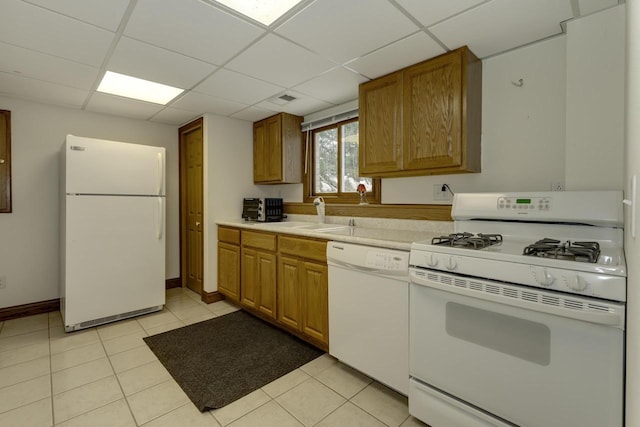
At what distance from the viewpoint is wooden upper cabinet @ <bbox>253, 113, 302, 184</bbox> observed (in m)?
3.41

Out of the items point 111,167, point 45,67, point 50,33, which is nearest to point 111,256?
point 111,167

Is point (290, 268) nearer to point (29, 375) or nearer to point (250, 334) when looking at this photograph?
point (250, 334)

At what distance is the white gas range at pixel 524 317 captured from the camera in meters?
1.06

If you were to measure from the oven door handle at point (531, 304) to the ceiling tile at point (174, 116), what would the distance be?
3.11 metres

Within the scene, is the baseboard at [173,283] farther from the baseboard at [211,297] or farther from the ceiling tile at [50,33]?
the ceiling tile at [50,33]

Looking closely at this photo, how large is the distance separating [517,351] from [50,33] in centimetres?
291

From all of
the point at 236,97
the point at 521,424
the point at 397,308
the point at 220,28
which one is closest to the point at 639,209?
the point at 521,424

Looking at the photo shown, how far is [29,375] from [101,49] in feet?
7.16

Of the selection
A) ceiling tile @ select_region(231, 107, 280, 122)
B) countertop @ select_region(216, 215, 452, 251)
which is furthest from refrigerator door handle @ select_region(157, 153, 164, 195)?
ceiling tile @ select_region(231, 107, 280, 122)

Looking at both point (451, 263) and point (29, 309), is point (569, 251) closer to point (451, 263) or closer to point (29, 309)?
point (451, 263)

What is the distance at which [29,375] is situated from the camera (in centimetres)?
204

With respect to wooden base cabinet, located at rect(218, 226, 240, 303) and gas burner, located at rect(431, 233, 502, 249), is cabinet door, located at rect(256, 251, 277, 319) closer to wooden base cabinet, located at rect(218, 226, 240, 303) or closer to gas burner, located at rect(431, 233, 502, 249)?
wooden base cabinet, located at rect(218, 226, 240, 303)

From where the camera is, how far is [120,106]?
318cm

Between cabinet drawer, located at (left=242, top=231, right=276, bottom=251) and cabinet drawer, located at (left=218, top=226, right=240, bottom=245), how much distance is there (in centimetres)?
13
